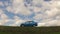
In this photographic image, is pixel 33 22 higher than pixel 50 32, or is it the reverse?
pixel 33 22

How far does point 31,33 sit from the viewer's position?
22062 mm

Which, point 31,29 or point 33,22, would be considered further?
point 33,22

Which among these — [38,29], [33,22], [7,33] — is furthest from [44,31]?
[7,33]

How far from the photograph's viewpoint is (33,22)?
2412cm

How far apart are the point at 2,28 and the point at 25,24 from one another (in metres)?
3.18

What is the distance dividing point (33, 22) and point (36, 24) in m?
0.52

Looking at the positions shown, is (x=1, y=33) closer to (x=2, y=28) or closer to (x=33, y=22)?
(x=2, y=28)

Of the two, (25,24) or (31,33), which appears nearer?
(31,33)

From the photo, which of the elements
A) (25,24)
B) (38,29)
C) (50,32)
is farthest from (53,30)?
(25,24)

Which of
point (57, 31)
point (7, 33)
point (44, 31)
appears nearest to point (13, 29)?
point (7, 33)

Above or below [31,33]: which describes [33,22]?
above

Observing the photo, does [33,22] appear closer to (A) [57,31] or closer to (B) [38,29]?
(B) [38,29]

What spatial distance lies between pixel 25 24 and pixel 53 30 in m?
3.88

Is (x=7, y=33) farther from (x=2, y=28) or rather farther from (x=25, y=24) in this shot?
(x=25, y=24)
